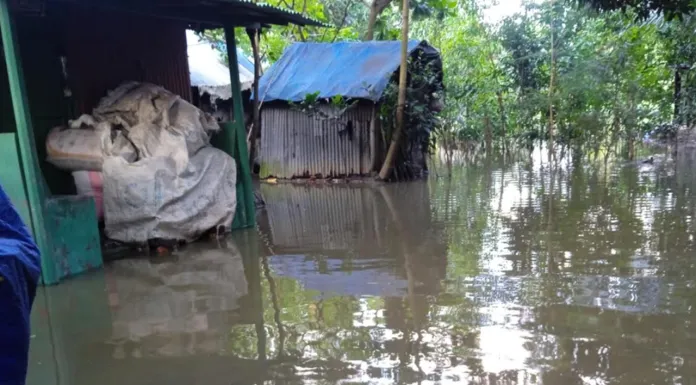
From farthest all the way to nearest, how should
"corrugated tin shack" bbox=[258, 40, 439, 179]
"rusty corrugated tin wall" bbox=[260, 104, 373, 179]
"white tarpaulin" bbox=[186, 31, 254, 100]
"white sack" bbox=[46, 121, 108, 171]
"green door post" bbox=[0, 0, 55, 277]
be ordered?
"white tarpaulin" bbox=[186, 31, 254, 100] < "rusty corrugated tin wall" bbox=[260, 104, 373, 179] < "corrugated tin shack" bbox=[258, 40, 439, 179] < "white sack" bbox=[46, 121, 108, 171] < "green door post" bbox=[0, 0, 55, 277]

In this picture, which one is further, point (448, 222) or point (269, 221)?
point (269, 221)

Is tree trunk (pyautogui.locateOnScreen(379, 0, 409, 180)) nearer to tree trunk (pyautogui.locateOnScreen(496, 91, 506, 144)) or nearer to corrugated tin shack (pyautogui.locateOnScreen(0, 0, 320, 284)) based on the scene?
corrugated tin shack (pyautogui.locateOnScreen(0, 0, 320, 284))

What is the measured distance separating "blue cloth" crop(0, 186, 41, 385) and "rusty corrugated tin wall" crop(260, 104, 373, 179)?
37.9 feet

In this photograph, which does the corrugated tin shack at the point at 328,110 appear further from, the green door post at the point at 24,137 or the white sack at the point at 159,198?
the green door post at the point at 24,137

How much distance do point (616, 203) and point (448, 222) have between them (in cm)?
267

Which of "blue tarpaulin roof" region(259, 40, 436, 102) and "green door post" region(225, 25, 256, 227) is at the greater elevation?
"blue tarpaulin roof" region(259, 40, 436, 102)

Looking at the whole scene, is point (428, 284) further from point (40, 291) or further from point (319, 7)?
point (319, 7)

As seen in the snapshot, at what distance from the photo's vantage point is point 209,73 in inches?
611

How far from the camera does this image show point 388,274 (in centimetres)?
561

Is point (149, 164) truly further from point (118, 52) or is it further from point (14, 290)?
point (14, 290)

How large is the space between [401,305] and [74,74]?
499 centimetres

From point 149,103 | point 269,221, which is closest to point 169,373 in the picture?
point 149,103

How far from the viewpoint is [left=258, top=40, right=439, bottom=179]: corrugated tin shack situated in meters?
13.2

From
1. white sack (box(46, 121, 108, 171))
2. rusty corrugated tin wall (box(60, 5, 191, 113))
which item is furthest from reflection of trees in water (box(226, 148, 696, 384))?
rusty corrugated tin wall (box(60, 5, 191, 113))
